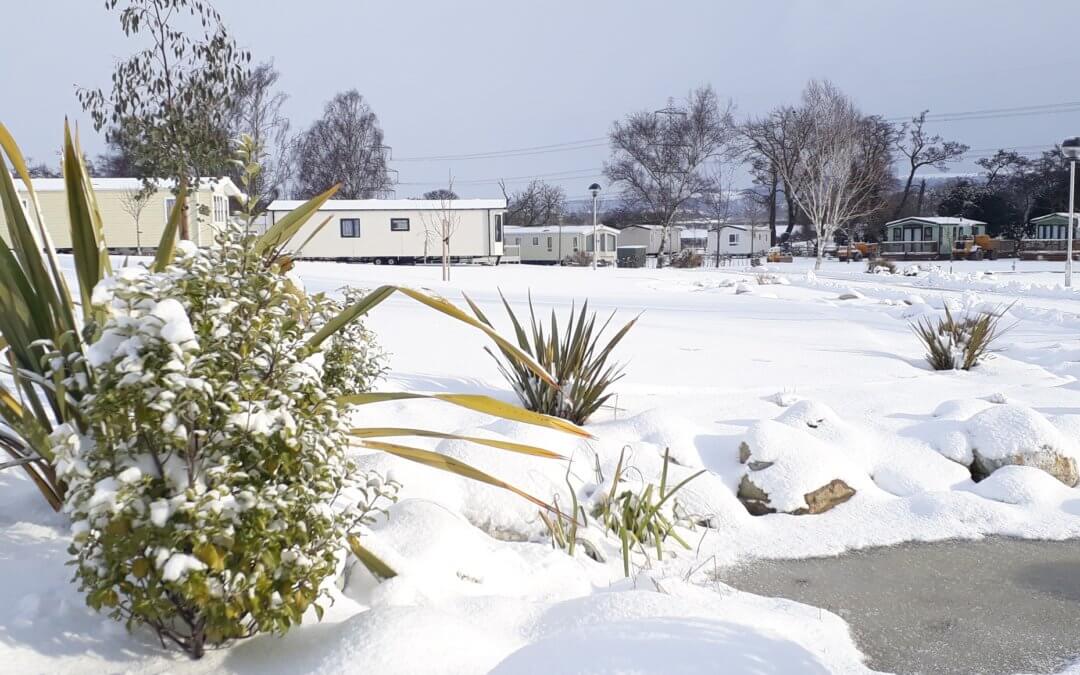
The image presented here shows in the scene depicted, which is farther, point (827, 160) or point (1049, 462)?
point (827, 160)

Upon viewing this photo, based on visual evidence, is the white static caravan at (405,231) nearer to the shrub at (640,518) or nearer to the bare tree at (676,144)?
the bare tree at (676,144)

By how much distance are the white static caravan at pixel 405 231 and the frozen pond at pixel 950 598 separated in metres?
33.1

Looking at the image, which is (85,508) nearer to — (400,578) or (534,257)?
(400,578)

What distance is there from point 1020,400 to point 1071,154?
1477 centimetres

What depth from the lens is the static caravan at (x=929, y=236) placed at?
140 ft

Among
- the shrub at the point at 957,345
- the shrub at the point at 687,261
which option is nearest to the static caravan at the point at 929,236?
the shrub at the point at 687,261

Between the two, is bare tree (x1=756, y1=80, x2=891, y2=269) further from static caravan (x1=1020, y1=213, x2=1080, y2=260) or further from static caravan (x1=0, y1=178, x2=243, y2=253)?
static caravan (x1=0, y1=178, x2=243, y2=253)

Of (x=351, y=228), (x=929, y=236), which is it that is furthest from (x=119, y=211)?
(x=929, y=236)

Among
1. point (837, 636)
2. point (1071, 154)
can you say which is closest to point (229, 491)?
point (837, 636)

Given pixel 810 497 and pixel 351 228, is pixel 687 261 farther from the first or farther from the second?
pixel 810 497

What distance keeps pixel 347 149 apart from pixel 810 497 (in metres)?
47.6

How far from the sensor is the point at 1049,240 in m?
39.2

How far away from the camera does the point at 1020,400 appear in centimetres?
589

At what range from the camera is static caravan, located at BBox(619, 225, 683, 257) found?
53750 mm
